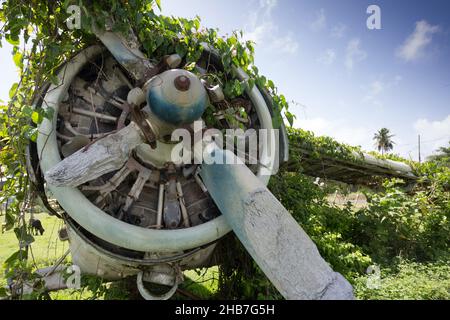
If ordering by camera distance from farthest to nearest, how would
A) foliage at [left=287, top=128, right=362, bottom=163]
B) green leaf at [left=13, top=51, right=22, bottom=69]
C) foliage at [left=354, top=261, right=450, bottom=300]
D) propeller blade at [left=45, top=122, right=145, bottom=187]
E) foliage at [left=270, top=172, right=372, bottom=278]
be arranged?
foliage at [left=287, top=128, right=362, bottom=163], foliage at [left=270, top=172, right=372, bottom=278], foliage at [left=354, top=261, right=450, bottom=300], green leaf at [left=13, top=51, right=22, bottom=69], propeller blade at [left=45, top=122, right=145, bottom=187]

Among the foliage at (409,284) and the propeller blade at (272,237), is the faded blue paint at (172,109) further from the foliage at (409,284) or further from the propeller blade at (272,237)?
the foliage at (409,284)

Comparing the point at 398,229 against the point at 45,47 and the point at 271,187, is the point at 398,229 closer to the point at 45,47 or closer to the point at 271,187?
the point at 271,187

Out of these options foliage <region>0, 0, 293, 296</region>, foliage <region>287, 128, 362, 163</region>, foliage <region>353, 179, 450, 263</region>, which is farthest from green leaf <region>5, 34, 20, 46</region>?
foliage <region>353, 179, 450, 263</region>

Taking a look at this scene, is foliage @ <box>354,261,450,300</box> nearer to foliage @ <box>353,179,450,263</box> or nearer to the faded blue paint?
foliage @ <box>353,179,450,263</box>

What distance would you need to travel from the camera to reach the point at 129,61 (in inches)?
99.6

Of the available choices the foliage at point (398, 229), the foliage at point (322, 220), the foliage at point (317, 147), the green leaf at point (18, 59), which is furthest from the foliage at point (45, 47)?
the foliage at point (398, 229)

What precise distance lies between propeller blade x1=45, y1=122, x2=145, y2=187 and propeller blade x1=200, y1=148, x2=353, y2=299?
2.00 feet

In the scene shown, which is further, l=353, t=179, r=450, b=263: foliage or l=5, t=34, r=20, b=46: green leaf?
l=353, t=179, r=450, b=263: foliage

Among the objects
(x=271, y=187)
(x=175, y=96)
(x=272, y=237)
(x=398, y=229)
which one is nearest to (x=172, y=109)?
(x=175, y=96)

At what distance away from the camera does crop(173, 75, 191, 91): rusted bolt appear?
2119 mm

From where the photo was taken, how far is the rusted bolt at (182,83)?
212 centimetres
